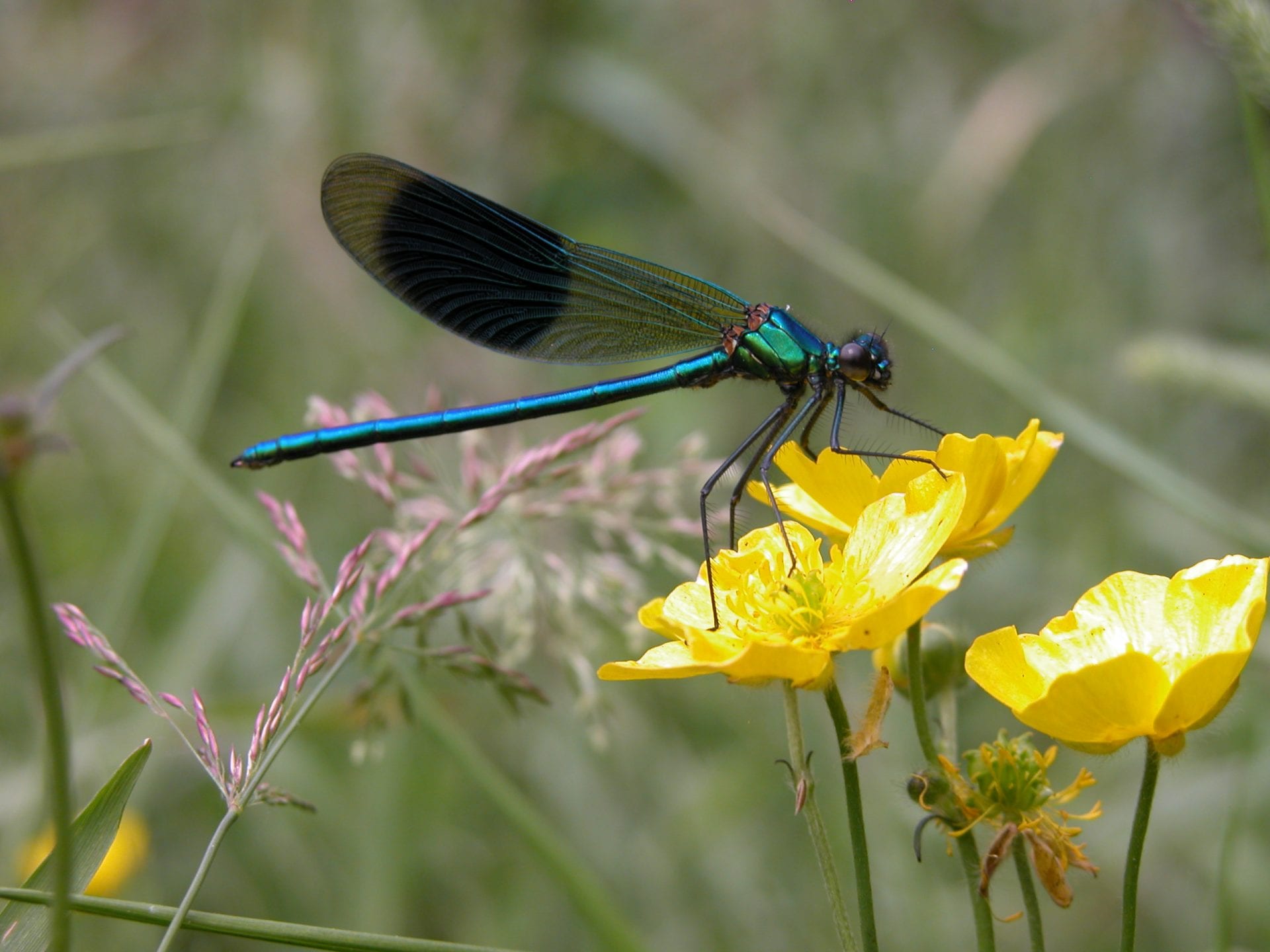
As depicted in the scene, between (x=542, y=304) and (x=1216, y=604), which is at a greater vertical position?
(x=542, y=304)

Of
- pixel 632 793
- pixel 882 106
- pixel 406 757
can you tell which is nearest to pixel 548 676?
pixel 632 793

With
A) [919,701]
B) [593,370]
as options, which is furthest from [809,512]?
[593,370]

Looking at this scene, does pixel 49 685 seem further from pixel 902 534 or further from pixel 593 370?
pixel 593 370

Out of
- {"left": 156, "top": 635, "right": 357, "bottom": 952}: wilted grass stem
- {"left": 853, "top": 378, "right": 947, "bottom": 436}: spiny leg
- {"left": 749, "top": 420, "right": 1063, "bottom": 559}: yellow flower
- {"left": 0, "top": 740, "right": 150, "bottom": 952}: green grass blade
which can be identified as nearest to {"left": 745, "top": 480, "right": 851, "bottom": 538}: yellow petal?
{"left": 749, "top": 420, "right": 1063, "bottom": 559}: yellow flower

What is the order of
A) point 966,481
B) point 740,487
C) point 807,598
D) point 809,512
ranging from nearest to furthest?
point 966,481 → point 807,598 → point 809,512 → point 740,487

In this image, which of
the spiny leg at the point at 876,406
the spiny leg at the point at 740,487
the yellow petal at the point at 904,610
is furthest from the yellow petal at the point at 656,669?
the spiny leg at the point at 876,406

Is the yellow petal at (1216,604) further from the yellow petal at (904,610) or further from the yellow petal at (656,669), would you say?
the yellow petal at (656,669)
